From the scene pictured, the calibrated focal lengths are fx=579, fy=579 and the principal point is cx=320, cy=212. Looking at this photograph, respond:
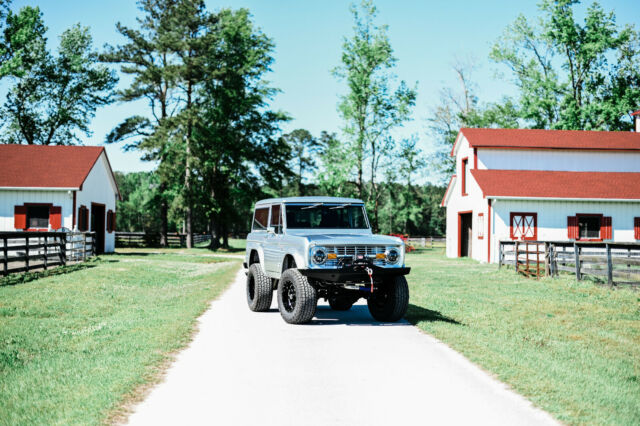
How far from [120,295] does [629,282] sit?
13497mm

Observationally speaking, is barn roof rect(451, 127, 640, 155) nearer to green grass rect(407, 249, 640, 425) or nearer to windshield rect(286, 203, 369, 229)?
green grass rect(407, 249, 640, 425)

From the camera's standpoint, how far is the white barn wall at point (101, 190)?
33.6 m

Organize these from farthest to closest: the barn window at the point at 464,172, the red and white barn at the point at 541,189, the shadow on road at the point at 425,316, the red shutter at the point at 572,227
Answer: the barn window at the point at 464,172
the red shutter at the point at 572,227
the red and white barn at the point at 541,189
the shadow on road at the point at 425,316

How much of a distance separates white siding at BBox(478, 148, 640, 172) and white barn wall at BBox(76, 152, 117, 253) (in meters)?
23.4

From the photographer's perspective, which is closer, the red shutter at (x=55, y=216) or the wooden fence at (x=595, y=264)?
the wooden fence at (x=595, y=264)

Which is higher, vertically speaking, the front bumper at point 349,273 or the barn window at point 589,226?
the barn window at point 589,226

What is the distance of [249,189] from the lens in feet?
167

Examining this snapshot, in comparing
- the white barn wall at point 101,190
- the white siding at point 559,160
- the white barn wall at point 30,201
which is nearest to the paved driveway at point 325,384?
the white barn wall at point 30,201

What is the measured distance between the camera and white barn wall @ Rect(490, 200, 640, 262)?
31484 millimetres

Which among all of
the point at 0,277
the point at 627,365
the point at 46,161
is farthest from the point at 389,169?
the point at 627,365

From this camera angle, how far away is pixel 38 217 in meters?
32.3

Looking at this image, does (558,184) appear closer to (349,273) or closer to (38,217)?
(349,273)

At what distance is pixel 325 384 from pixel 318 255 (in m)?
3.84

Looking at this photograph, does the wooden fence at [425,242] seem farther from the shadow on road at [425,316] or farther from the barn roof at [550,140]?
the shadow on road at [425,316]
